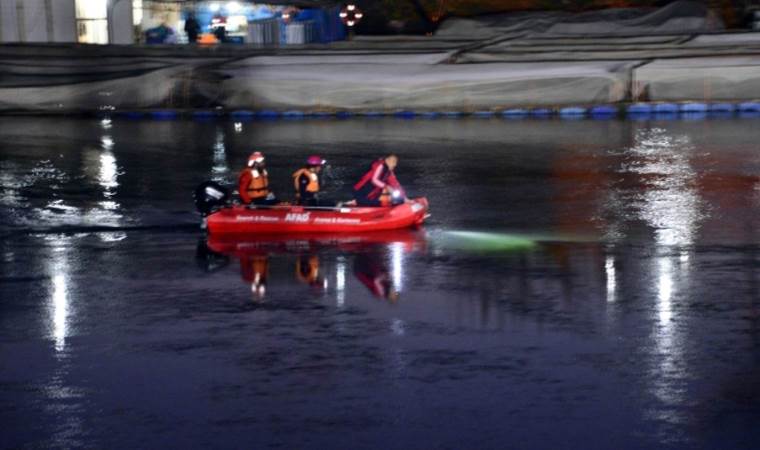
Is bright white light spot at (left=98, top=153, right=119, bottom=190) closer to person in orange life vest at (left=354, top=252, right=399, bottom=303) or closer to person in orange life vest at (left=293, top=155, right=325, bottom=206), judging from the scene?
person in orange life vest at (left=293, top=155, right=325, bottom=206)

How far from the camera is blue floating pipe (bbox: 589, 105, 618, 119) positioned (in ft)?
130

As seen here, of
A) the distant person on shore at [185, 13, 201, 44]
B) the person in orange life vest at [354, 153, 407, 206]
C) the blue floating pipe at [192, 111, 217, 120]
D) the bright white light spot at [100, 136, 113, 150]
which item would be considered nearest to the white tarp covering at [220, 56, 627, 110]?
the blue floating pipe at [192, 111, 217, 120]

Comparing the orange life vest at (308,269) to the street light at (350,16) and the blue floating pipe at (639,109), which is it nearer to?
the blue floating pipe at (639,109)

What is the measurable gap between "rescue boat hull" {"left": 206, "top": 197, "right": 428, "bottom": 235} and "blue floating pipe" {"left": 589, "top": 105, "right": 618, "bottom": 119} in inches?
752

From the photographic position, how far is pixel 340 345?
1475 centimetres

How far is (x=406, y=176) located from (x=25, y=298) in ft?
40.6

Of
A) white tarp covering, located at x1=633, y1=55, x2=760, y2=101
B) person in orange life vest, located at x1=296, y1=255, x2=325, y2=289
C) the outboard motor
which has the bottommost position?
person in orange life vest, located at x1=296, y1=255, x2=325, y2=289

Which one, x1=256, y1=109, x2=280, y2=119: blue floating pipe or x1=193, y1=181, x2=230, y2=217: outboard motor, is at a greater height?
x1=256, y1=109, x2=280, y2=119: blue floating pipe

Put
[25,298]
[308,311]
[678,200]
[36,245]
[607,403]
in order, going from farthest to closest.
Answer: [678,200] → [36,245] → [25,298] → [308,311] → [607,403]

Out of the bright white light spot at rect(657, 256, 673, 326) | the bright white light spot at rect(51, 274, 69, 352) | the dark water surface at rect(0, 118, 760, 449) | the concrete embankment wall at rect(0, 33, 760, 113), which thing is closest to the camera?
the dark water surface at rect(0, 118, 760, 449)

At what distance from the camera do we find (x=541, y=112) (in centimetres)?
4022

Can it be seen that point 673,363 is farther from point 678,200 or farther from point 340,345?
point 678,200

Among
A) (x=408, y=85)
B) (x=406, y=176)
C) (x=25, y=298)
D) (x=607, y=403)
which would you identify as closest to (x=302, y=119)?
(x=408, y=85)

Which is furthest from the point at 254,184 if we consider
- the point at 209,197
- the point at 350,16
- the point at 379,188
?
the point at 350,16
